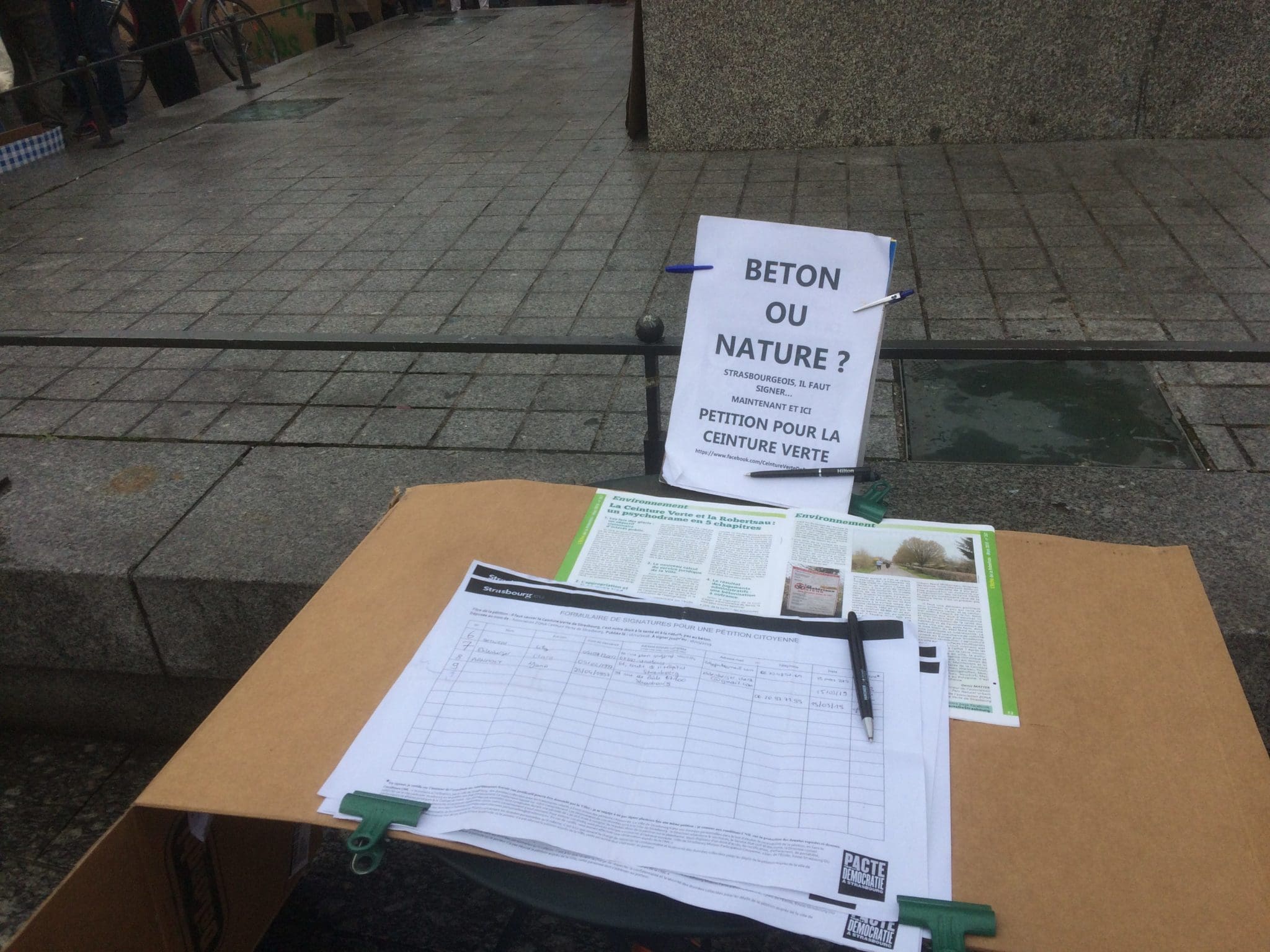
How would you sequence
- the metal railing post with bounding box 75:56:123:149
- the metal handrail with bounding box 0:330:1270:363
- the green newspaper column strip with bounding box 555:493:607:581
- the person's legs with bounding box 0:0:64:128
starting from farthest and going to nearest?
the person's legs with bounding box 0:0:64:128 → the metal railing post with bounding box 75:56:123:149 → the metal handrail with bounding box 0:330:1270:363 → the green newspaper column strip with bounding box 555:493:607:581

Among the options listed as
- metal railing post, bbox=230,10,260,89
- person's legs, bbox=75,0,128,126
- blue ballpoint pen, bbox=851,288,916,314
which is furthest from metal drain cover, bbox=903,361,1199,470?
person's legs, bbox=75,0,128,126

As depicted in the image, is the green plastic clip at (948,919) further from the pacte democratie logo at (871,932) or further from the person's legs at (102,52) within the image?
the person's legs at (102,52)

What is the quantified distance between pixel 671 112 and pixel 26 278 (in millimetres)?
3760

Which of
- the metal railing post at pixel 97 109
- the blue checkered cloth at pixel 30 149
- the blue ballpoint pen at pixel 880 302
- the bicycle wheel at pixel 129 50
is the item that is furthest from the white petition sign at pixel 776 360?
the bicycle wheel at pixel 129 50

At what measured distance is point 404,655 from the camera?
1.29 meters

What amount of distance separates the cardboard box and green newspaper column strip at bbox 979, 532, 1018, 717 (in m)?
0.01

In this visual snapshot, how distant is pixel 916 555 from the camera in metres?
1.39

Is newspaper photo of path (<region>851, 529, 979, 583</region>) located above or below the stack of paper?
above

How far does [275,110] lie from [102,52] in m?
1.44

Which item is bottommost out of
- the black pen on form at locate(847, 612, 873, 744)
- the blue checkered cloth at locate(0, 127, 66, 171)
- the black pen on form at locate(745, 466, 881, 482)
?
the blue checkered cloth at locate(0, 127, 66, 171)

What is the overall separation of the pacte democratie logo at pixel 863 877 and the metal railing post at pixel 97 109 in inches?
280

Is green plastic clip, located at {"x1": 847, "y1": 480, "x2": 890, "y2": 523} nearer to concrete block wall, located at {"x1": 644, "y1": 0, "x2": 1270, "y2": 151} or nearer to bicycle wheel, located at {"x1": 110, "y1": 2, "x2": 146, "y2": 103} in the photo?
concrete block wall, located at {"x1": 644, "y1": 0, "x2": 1270, "y2": 151}

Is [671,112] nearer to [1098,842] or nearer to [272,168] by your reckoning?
[272,168]

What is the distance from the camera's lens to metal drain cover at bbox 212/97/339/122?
301 inches
